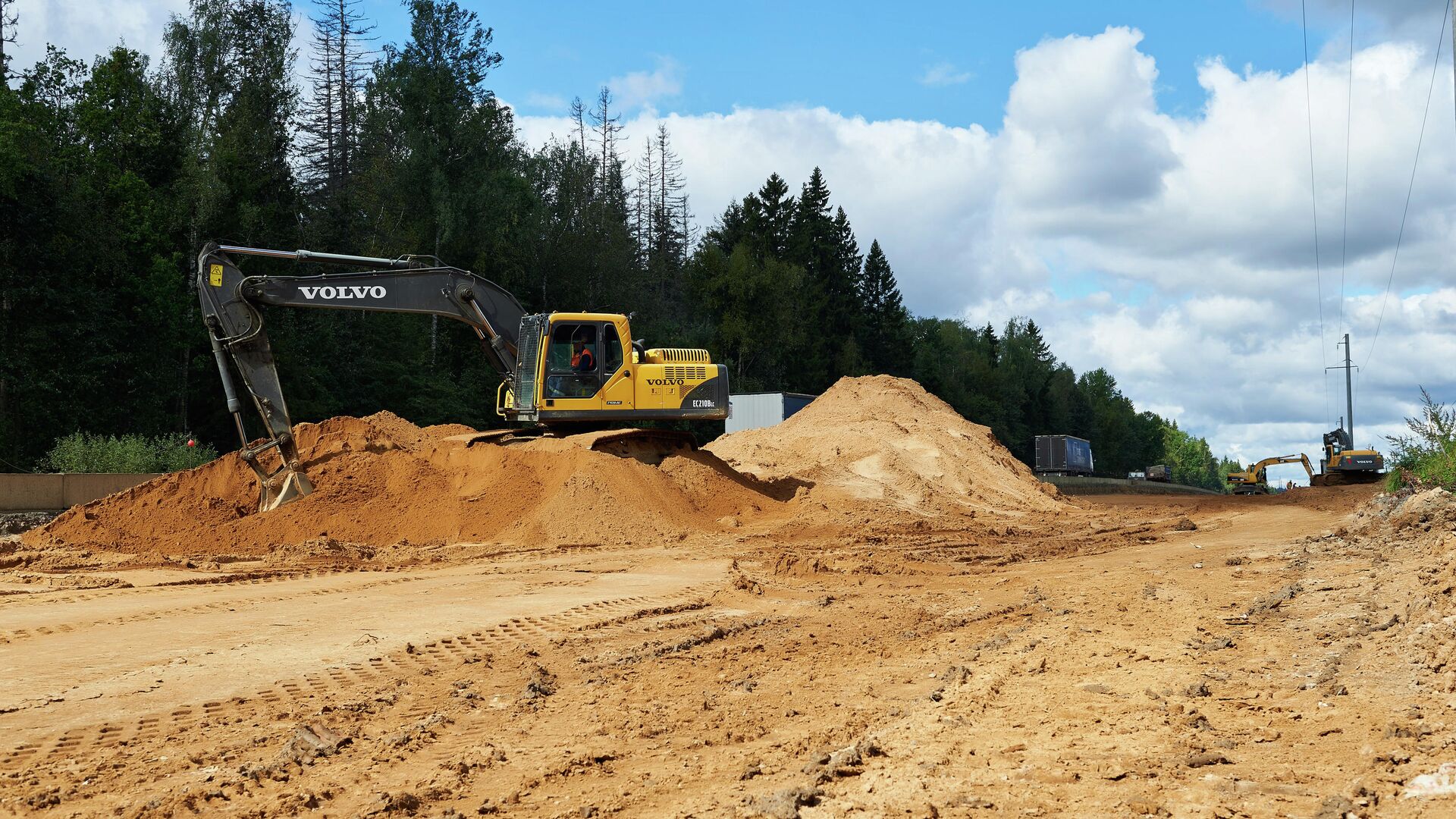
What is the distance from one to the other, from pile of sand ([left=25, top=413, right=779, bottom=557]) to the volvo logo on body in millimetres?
2523

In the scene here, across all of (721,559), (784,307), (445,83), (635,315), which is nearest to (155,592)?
(721,559)

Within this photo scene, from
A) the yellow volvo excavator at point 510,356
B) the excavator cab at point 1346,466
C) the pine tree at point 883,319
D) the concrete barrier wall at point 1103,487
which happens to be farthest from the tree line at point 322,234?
the excavator cab at point 1346,466

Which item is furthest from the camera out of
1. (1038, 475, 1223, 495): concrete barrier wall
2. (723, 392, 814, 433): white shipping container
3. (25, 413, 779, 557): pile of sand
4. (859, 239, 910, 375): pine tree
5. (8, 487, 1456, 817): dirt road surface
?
(859, 239, 910, 375): pine tree

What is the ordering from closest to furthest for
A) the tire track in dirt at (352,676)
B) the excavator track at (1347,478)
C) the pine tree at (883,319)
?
the tire track in dirt at (352,676), the excavator track at (1347,478), the pine tree at (883,319)

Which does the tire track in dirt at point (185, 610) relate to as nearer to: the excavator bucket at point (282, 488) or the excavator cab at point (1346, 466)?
the excavator bucket at point (282, 488)

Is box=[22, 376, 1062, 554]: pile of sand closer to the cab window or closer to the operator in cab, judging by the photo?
the cab window

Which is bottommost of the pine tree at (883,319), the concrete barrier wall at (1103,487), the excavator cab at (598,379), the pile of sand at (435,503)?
the concrete barrier wall at (1103,487)

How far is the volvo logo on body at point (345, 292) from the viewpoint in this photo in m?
18.1

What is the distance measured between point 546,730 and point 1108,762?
2.95m

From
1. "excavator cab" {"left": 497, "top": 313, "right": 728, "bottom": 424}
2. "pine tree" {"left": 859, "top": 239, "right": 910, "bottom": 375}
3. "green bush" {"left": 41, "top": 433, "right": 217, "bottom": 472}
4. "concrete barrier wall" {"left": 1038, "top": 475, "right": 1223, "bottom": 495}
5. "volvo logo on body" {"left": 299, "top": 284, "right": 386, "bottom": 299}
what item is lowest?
"concrete barrier wall" {"left": 1038, "top": 475, "right": 1223, "bottom": 495}

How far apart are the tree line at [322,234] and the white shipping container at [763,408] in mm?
10327

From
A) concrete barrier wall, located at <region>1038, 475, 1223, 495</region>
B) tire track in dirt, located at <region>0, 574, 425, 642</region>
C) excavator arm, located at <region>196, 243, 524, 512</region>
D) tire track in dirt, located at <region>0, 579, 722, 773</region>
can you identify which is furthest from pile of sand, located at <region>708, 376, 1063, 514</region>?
concrete barrier wall, located at <region>1038, 475, 1223, 495</region>

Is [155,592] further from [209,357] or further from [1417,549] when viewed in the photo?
[209,357]

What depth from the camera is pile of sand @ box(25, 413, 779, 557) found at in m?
16.0
